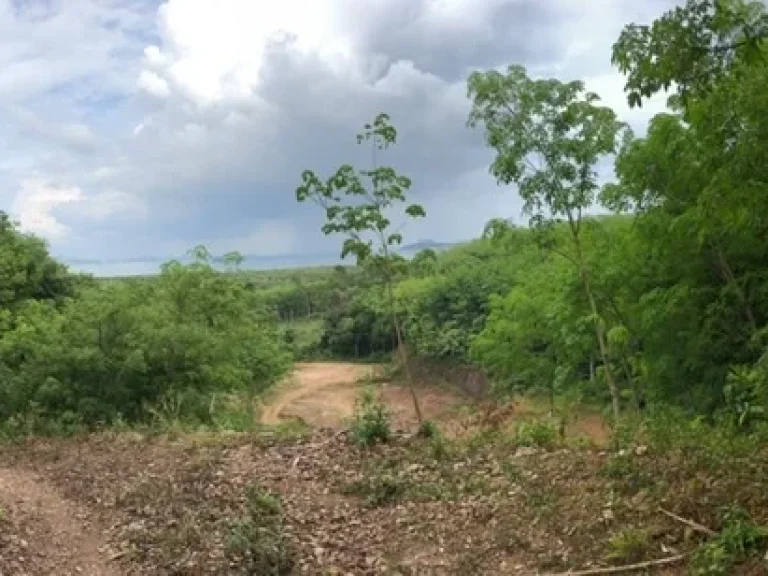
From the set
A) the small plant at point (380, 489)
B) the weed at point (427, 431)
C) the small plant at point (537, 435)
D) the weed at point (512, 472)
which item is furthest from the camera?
the weed at point (427, 431)

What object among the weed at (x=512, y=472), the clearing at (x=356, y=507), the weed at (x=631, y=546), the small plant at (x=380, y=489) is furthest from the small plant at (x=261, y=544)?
the weed at (x=631, y=546)

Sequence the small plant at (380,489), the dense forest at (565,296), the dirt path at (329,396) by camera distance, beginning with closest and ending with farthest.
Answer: the small plant at (380,489), the dense forest at (565,296), the dirt path at (329,396)

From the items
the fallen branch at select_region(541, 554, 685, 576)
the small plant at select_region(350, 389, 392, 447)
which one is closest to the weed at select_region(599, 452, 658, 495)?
the fallen branch at select_region(541, 554, 685, 576)

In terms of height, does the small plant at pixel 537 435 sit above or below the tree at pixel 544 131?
below

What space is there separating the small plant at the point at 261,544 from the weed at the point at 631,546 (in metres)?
2.58

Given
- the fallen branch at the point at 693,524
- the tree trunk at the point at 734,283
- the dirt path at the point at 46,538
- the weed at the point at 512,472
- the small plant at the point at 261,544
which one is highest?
the tree trunk at the point at 734,283

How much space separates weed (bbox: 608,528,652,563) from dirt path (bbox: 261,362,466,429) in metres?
28.6

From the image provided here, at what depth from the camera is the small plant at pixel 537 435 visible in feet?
30.5

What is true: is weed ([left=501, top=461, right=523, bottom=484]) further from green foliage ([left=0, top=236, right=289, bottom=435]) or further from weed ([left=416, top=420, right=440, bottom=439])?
green foliage ([left=0, top=236, right=289, bottom=435])

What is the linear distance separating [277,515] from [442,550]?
181 centimetres

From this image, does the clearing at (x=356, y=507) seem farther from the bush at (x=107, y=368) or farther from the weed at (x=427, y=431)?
the bush at (x=107, y=368)

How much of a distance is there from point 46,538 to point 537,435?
495 centimetres

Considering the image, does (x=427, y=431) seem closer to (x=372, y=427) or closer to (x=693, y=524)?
(x=372, y=427)

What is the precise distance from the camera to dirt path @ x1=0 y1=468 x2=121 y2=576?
24.8ft
